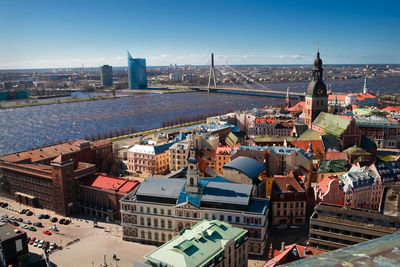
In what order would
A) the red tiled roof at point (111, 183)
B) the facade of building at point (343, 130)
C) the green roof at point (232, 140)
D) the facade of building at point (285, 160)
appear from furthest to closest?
the green roof at point (232, 140) < the facade of building at point (343, 130) < the facade of building at point (285, 160) < the red tiled roof at point (111, 183)

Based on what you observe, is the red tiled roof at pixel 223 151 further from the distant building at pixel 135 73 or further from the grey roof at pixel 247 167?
the distant building at pixel 135 73

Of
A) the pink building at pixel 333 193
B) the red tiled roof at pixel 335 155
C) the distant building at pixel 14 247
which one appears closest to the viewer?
the distant building at pixel 14 247

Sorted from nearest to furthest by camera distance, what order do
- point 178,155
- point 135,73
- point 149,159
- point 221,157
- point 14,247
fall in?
point 14,247 < point 221,157 < point 178,155 < point 149,159 < point 135,73

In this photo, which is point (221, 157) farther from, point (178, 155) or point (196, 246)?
point (196, 246)

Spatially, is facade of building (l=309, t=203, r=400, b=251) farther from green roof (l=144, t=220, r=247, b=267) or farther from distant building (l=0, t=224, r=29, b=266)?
distant building (l=0, t=224, r=29, b=266)

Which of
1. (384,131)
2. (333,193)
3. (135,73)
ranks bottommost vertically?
(333,193)

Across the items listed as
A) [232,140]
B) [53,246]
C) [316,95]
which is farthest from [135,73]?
[53,246]

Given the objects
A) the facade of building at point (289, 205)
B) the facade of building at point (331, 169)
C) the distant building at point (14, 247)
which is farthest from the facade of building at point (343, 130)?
the distant building at point (14, 247)
